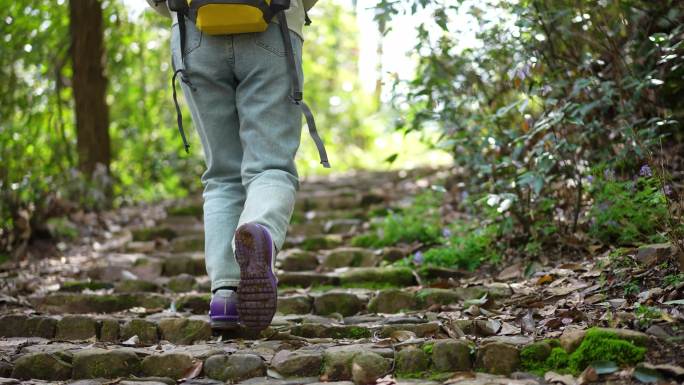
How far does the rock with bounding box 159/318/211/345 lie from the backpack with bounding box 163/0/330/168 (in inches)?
31.3

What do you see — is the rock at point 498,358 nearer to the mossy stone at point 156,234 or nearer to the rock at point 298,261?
the rock at point 298,261

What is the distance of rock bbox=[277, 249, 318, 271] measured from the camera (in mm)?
4422

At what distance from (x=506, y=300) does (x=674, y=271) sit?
0.65 metres

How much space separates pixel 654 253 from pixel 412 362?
1.12 metres

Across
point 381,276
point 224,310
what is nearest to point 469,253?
point 381,276

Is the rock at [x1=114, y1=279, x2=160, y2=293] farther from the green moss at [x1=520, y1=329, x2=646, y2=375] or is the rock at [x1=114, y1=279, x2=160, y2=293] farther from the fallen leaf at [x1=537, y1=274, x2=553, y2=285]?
the green moss at [x1=520, y1=329, x2=646, y2=375]

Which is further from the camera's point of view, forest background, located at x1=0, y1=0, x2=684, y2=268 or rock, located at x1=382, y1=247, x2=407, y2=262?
rock, located at x1=382, y1=247, x2=407, y2=262

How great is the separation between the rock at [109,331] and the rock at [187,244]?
7.08ft

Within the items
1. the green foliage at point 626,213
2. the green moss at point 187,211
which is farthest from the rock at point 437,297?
the green moss at point 187,211

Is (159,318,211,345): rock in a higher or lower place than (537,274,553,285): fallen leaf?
lower

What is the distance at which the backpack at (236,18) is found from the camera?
2.60 meters

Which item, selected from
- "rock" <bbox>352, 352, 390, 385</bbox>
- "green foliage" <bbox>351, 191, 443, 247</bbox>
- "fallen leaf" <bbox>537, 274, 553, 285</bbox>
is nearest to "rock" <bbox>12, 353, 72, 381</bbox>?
"rock" <bbox>352, 352, 390, 385</bbox>

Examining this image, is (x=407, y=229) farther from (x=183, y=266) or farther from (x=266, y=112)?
(x=266, y=112)

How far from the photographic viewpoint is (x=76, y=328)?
308 cm
